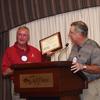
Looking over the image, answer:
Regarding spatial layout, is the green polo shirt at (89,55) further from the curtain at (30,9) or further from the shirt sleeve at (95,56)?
the curtain at (30,9)

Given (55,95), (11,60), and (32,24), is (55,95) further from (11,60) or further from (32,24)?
(32,24)

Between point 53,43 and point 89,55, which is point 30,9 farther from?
point 89,55

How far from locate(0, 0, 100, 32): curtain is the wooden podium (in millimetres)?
1670

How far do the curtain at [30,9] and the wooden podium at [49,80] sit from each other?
1.67 meters

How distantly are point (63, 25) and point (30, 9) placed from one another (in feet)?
1.67

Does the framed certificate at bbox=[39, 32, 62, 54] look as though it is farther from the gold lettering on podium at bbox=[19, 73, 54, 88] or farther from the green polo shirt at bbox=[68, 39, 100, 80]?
the gold lettering on podium at bbox=[19, 73, 54, 88]

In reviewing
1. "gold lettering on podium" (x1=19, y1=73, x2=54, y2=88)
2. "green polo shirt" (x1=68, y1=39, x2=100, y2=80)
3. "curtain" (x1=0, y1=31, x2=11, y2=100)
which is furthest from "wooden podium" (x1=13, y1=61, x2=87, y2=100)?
"curtain" (x1=0, y1=31, x2=11, y2=100)

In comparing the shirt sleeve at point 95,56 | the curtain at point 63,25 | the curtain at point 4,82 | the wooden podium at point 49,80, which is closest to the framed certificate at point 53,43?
the shirt sleeve at point 95,56

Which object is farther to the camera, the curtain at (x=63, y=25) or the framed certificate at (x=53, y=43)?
the curtain at (x=63, y=25)

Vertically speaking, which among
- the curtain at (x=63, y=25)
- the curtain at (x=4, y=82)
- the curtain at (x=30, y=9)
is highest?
the curtain at (x=30, y=9)

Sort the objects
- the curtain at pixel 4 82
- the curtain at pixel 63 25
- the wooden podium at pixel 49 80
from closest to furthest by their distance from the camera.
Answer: the wooden podium at pixel 49 80, the curtain at pixel 63 25, the curtain at pixel 4 82

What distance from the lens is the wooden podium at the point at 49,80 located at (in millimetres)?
2432

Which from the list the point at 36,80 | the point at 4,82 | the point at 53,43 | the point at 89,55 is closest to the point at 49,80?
the point at 36,80

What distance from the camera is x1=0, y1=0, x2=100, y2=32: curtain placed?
4.12 m
